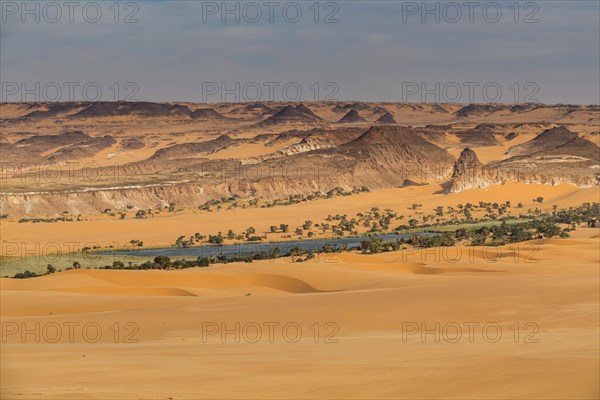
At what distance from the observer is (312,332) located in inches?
864

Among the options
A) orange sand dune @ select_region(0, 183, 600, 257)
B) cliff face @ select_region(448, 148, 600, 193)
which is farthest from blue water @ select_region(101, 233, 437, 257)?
cliff face @ select_region(448, 148, 600, 193)

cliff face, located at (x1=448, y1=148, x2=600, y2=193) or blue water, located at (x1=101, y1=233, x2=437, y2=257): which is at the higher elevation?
cliff face, located at (x1=448, y1=148, x2=600, y2=193)

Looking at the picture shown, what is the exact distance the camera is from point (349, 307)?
25047 millimetres

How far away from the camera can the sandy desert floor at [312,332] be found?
14172mm

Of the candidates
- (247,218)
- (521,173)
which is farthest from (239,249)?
(521,173)

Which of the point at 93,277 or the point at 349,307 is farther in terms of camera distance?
the point at 93,277

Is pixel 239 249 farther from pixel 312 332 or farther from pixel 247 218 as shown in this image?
pixel 312 332

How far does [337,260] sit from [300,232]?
59.5 ft

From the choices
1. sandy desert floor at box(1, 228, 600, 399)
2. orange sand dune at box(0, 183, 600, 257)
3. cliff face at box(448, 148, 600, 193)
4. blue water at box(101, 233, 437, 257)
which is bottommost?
sandy desert floor at box(1, 228, 600, 399)

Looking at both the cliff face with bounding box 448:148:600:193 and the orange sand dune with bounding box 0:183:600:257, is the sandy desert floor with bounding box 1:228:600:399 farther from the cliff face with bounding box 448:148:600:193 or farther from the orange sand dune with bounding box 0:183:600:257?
the cliff face with bounding box 448:148:600:193

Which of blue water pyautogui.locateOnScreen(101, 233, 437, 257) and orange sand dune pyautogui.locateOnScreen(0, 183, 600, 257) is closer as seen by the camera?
blue water pyautogui.locateOnScreen(101, 233, 437, 257)

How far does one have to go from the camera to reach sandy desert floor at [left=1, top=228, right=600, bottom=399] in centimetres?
1417

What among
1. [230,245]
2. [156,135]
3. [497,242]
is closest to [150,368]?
[497,242]

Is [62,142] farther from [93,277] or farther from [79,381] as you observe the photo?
[79,381]
